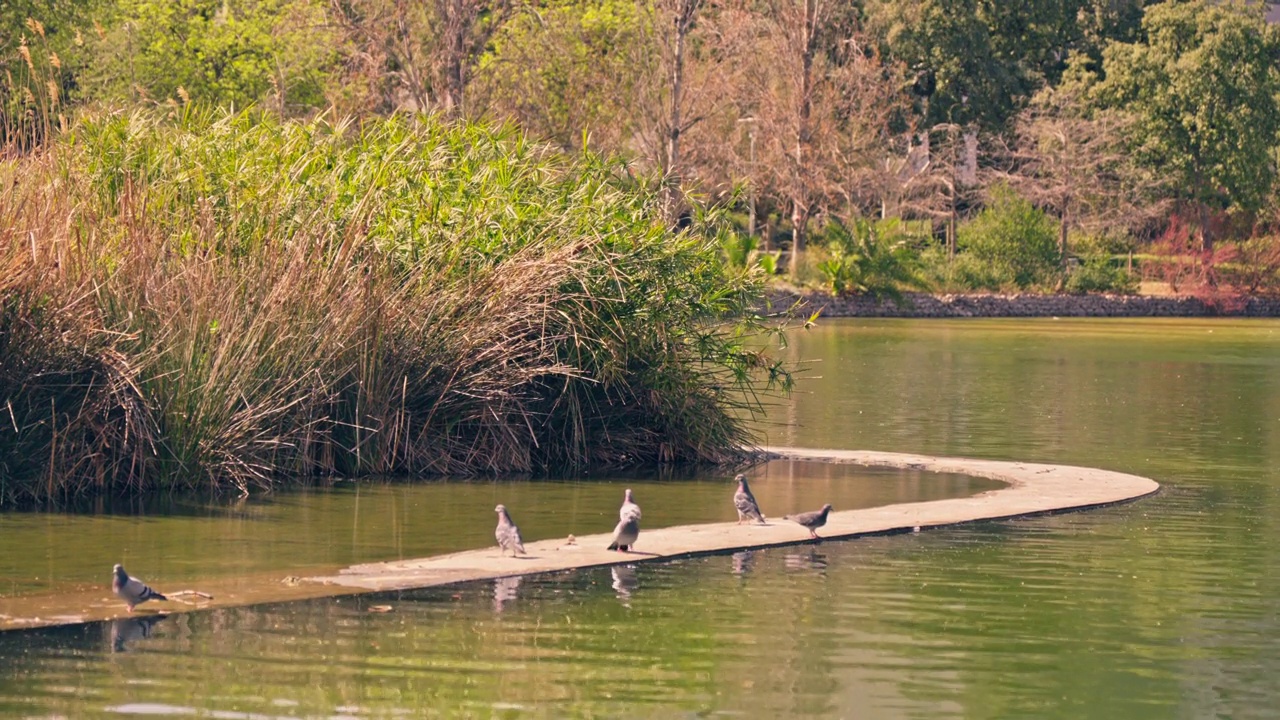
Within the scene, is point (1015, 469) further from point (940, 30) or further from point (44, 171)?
point (940, 30)

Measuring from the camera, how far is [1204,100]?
2832 inches

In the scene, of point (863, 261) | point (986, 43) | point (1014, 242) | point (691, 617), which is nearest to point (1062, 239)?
point (1014, 242)

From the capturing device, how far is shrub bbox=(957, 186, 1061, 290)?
68.2m

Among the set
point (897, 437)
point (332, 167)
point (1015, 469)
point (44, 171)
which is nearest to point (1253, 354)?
point (897, 437)

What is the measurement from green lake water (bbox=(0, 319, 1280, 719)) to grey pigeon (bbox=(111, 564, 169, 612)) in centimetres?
20

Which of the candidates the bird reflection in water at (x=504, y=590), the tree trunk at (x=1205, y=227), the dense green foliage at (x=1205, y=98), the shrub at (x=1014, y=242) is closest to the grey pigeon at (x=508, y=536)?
the bird reflection in water at (x=504, y=590)

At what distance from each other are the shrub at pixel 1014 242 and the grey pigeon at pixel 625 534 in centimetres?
5564

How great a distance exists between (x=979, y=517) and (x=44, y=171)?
8.96 meters

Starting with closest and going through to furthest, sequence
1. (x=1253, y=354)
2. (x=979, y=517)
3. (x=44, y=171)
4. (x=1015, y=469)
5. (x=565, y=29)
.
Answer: (x=979, y=517) → (x=44, y=171) → (x=1015, y=469) → (x=1253, y=354) → (x=565, y=29)

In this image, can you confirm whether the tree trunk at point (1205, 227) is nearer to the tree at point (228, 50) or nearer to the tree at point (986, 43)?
the tree at point (986, 43)

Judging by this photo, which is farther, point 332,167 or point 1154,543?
point 332,167

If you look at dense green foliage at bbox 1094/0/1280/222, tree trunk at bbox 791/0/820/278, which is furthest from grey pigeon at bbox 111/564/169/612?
dense green foliage at bbox 1094/0/1280/222

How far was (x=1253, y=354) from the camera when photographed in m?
44.9

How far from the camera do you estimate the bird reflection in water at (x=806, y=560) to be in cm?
1345
